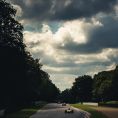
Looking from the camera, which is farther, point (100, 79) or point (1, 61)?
point (100, 79)

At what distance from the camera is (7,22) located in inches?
2854

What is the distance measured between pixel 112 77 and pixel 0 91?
10222cm

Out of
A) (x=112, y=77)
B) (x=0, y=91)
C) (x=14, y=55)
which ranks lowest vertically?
(x=0, y=91)

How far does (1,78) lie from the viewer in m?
67.1

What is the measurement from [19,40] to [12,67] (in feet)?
31.5

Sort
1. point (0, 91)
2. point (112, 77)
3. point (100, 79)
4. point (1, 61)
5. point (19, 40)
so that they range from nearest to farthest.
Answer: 1. point (1, 61)
2. point (0, 91)
3. point (19, 40)
4. point (112, 77)
5. point (100, 79)

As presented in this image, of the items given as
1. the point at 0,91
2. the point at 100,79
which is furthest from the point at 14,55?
the point at 100,79

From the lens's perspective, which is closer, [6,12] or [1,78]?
[1,78]

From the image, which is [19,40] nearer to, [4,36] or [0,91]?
[4,36]

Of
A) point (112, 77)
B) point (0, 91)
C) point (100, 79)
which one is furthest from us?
point (100, 79)

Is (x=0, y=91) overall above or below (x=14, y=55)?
below

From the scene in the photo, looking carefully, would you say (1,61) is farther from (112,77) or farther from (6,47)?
(112,77)

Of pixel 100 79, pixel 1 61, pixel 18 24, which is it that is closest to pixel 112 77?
pixel 100 79

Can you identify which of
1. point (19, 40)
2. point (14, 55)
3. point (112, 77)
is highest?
point (112, 77)
